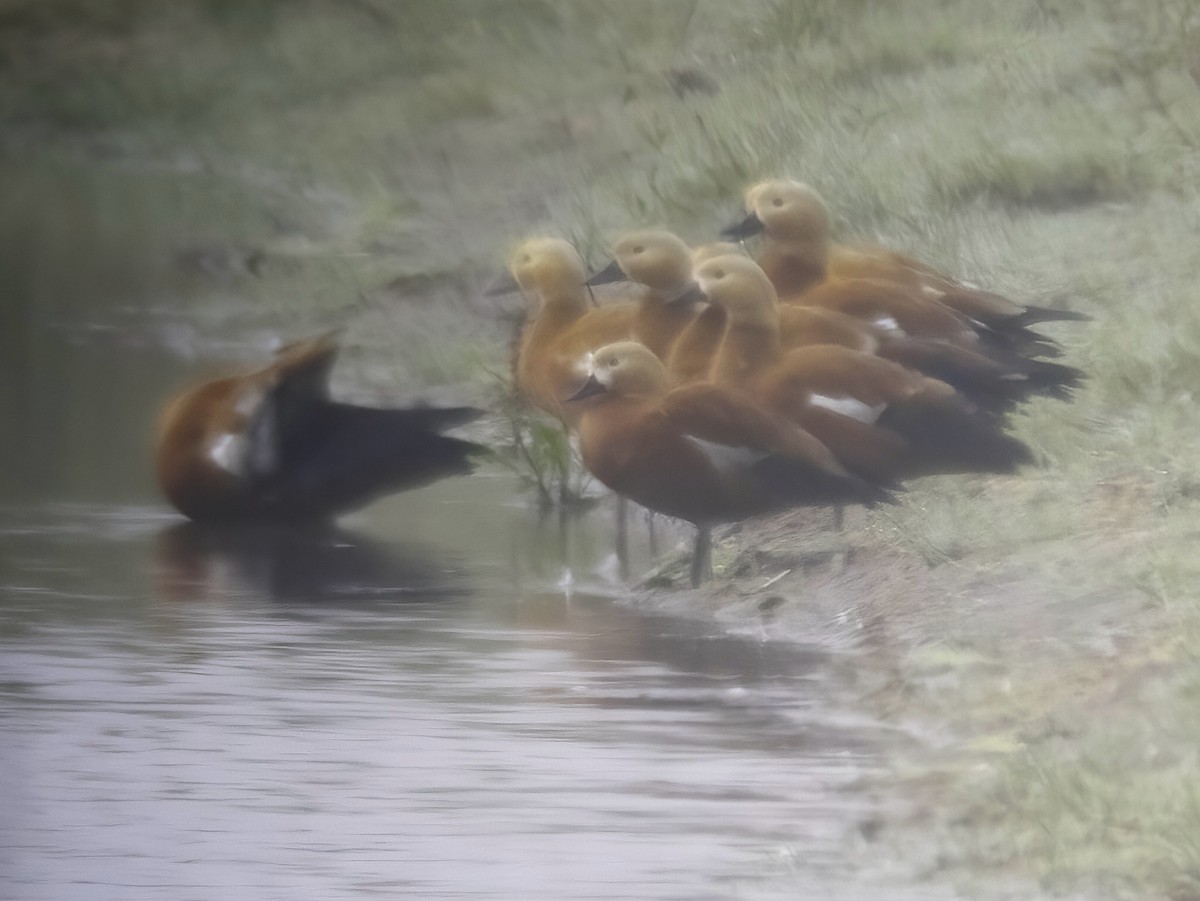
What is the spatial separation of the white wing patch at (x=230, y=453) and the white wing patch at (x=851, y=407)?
59 cm

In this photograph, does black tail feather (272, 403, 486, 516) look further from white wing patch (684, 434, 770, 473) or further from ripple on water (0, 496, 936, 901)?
white wing patch (684, 434, 770, 473)

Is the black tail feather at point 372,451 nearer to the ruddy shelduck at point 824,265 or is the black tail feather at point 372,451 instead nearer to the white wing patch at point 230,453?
the white wing patch at point 230,453

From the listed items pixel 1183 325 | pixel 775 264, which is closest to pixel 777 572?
pixel 775 264

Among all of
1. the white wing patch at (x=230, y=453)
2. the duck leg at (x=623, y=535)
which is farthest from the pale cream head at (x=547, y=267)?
the white wing patch at (x=230, y=453)

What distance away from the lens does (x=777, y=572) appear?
5.93ft

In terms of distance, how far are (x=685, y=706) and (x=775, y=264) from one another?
0.46m

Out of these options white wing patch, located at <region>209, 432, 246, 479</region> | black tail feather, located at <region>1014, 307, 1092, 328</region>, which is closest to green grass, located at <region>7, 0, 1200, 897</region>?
black tail feather, located at <region>1014, 307, 1092, 328</region>

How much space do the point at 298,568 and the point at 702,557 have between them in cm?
41

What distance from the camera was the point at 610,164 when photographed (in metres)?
1.83

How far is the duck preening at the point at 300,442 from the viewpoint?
1.80 m

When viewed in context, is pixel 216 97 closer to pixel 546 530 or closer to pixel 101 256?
pixel 101 256

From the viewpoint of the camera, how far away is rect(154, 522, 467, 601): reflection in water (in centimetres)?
179

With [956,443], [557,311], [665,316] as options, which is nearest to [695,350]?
[665,316]

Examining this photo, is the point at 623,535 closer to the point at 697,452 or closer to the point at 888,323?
the point at 697,452
